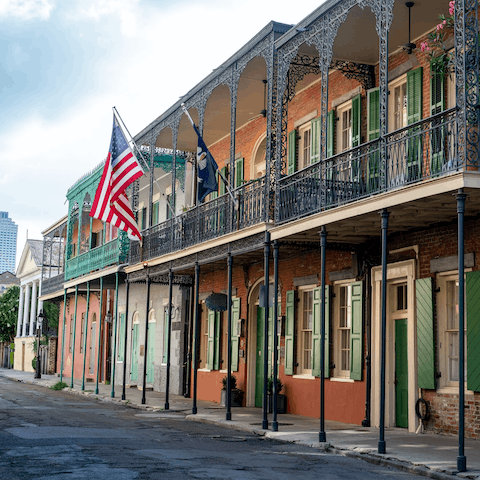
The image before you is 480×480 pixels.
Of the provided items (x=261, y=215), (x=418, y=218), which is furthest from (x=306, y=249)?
(x=418, y=218)

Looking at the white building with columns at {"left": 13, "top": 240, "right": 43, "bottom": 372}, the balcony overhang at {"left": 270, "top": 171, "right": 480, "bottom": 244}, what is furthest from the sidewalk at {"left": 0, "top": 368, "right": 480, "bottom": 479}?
the white building with columns at {"left": 13, "top": 240, "right": 43, "bottom": 372}

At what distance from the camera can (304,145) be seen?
16266mm

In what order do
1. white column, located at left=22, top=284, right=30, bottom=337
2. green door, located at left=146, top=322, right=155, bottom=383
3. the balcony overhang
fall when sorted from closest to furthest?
the balcony overhang
green door, located at left=146, top=322, right=155, bottom=383
white column, located at left=22, top=284, right=30, bottom=337

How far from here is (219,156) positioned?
824 inches

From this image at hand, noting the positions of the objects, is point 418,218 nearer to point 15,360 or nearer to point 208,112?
point 208,112

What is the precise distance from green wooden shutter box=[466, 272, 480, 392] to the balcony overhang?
3.29ft

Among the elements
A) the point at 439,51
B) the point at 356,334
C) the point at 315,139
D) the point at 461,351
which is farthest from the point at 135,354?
the point at 461,351

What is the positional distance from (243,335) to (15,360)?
31.7 m

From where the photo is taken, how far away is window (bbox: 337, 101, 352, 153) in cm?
1469

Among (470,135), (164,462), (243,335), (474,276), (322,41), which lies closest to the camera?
(164,462)

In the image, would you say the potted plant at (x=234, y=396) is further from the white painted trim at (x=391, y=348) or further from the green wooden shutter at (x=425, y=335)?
the green wooden shutter at (x=425, y=335)

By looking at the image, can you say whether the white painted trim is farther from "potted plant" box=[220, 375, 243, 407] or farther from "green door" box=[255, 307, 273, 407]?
"potted plant" box=[220, 375, 243, 407]

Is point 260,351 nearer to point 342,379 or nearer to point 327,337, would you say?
point 327,337

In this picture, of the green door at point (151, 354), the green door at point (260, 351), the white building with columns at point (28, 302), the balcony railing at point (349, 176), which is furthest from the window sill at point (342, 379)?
the white building with columns at point (28, 302)
